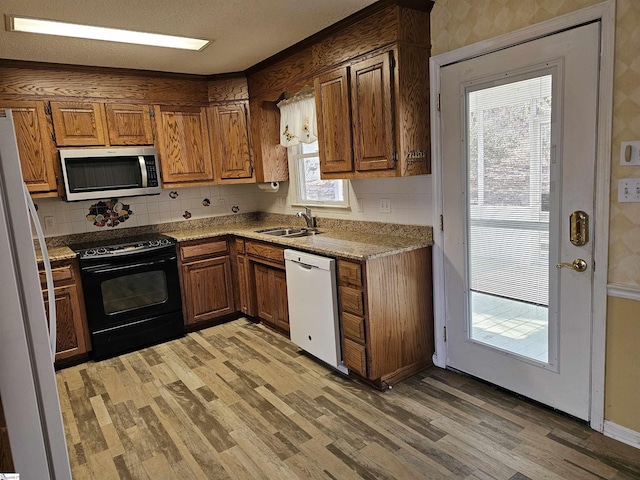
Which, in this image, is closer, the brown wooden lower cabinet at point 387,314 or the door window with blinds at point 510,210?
the door window with blinds at point 510,210

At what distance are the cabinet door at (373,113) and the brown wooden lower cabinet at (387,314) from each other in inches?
25.9

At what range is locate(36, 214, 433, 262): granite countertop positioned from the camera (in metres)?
2.83

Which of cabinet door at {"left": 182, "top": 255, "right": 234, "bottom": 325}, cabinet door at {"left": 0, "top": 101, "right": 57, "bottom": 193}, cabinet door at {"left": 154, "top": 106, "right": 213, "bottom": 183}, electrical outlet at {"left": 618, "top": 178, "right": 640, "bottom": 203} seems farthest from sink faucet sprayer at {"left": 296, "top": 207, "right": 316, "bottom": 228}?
electrical outlet at {"left": 618, "top": 178, "right": 640, "bottom": 203}

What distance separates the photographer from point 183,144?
13.2ft

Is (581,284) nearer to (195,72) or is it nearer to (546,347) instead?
(546,347)

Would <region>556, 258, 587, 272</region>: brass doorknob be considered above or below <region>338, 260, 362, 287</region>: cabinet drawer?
above

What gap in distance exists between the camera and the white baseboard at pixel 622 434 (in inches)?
80.5

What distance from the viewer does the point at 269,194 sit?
4.68 meters

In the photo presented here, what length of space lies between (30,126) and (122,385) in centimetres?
208

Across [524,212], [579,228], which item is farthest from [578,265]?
[524,212]

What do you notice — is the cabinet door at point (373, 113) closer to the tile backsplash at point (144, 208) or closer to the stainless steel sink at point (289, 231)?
the stainless steel sink at point (289, 231)

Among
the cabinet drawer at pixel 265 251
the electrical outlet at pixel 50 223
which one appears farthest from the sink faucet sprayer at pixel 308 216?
the electrical outlet at pixel 50 223

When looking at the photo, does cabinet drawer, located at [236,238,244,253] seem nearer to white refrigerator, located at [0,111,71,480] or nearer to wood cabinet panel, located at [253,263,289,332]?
wood cabinet panel, located at [253,263,289,332]

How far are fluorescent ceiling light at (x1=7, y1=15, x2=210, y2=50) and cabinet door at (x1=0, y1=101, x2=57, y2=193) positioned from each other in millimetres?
834
